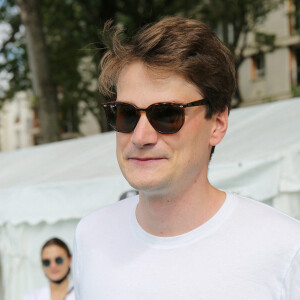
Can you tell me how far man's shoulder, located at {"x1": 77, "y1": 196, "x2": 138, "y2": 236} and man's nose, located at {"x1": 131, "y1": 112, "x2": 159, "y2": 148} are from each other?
0.95ft

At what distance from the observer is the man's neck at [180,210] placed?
47.5 inches

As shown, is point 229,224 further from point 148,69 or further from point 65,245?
point 65,245

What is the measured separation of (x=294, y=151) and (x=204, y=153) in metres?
1.87

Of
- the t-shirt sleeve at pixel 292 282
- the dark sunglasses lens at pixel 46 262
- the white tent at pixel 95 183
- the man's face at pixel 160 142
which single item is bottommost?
the dark sunglasses lens at pixel 46 262

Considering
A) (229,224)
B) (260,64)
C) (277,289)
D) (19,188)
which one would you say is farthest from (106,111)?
(260,64)

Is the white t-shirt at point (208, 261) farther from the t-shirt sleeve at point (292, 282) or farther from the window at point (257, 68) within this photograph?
the window at point (257, 68)

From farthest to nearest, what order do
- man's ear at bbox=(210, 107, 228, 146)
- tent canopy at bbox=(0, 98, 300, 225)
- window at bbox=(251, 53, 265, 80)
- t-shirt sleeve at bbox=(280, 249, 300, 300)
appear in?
window at bbox=(251, 53, 265, 80) < tent canopy at bbox=(0, 98, 300, 225) < man's ear at bbox=(210, 107, 228, 146) < t-shirt sleeve at bbox=(280, 249, 300, 300)

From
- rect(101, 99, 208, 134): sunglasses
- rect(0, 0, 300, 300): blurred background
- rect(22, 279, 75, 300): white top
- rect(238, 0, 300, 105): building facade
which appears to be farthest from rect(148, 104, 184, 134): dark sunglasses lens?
rect(238, 0, 300, 105): building facade

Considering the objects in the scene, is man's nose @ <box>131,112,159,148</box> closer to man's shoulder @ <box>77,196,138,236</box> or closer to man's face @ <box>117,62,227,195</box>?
man's face @ <box>117,62,227,195</box>

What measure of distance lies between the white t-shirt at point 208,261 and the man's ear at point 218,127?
0.53 ft

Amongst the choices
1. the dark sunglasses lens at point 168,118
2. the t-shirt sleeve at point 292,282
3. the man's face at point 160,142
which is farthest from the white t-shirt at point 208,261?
the dark sunglasses lens at point 168,118

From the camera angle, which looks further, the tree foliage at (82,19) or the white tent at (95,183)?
the tree foliage at (82,19)

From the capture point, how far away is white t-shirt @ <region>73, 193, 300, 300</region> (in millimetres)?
1061

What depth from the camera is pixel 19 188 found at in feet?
13.5
